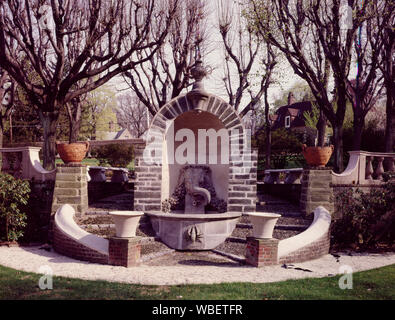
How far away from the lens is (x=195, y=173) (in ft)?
34.9

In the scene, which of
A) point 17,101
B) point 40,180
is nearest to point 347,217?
point 40,180

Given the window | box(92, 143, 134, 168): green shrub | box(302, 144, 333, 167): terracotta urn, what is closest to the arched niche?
box(302, 144, 333, 167): terracotta urn

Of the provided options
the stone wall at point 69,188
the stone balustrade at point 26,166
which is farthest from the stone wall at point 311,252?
the stone balustrade at point 26,166

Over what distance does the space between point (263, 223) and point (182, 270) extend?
6.11ft

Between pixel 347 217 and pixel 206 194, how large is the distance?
386 centimetres

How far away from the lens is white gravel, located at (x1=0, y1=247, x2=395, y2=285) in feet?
19.5

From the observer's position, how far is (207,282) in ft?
18.8

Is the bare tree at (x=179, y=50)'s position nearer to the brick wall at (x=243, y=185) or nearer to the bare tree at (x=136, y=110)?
the brick wall at (x=243, y=185)

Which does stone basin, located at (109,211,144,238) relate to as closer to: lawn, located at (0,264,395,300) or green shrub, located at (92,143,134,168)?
lawn, located at (0,264,395,300)

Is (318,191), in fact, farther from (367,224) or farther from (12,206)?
(12,206)

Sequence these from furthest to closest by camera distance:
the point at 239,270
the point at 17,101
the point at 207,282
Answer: the point at 17,101, the point at 239,270, the point at 207,282

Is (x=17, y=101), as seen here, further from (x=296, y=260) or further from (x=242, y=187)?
(x=296, y=260)

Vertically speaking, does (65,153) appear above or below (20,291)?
above
